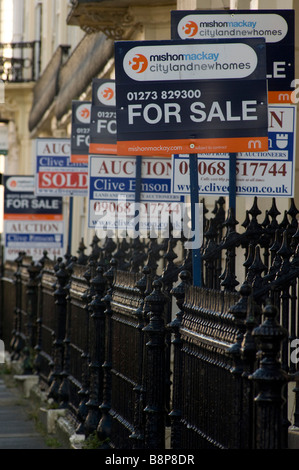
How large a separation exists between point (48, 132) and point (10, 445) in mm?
22350

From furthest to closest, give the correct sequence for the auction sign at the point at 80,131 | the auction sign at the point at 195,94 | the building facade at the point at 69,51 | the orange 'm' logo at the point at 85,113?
the building facade at the point at 69,51 < the orange 'm' logo at the point at 85,113 < the auction sign at the point at 80,131 < the auction sign at the point at 195,94

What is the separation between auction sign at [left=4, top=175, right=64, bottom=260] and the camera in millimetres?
18250

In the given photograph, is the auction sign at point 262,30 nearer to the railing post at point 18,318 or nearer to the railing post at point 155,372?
the railing post at point 155,372

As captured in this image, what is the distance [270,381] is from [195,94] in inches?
122

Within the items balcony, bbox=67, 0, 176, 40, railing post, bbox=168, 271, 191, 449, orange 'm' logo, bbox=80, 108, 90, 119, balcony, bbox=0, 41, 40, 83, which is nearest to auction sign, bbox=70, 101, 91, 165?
orange 'm' logo, bbox=80, 108, 90, 119

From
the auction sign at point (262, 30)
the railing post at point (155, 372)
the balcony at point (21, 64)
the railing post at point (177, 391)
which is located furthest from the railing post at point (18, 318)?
the balcony at point (21, 64)

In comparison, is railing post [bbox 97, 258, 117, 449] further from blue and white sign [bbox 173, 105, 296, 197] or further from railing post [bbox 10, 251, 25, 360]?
railing post [bbox 10, 251, 25, 360]

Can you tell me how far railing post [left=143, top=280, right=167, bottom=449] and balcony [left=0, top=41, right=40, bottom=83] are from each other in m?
27.4

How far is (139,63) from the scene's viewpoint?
7344 mm

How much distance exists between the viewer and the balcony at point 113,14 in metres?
15.5

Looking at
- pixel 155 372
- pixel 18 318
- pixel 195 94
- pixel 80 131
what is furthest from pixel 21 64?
pixel 155 372

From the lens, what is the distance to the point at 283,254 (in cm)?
643

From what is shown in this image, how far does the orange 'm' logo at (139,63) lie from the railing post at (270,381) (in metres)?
3.14

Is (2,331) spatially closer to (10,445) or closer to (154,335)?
(10,445)
